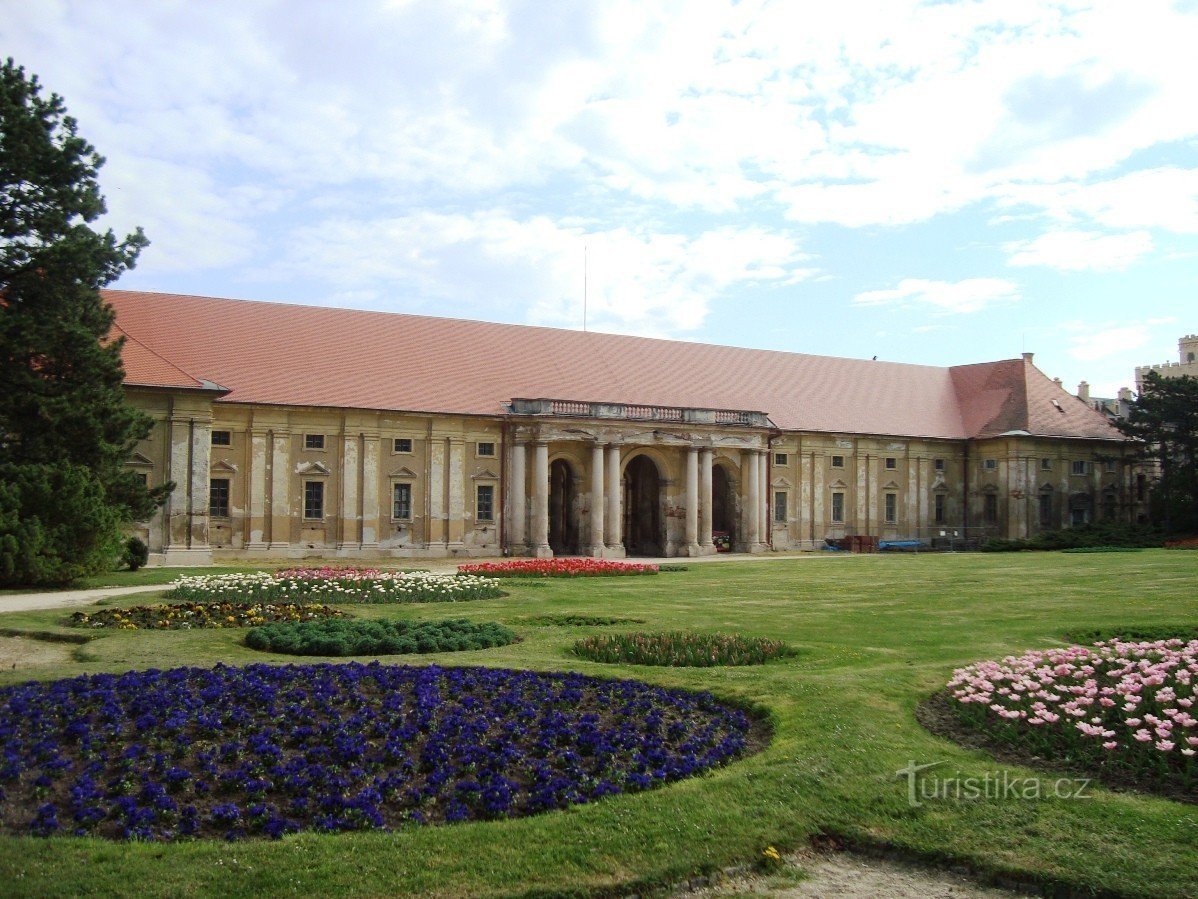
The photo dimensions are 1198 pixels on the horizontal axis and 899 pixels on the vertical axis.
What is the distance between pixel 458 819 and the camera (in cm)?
786

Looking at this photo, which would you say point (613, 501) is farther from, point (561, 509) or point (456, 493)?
point (456, 493)

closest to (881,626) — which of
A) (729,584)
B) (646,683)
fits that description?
(646,683)

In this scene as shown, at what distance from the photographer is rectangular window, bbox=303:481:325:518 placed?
44531mm

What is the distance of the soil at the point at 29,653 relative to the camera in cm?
1410

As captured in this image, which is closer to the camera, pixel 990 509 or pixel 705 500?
pixel 705 500

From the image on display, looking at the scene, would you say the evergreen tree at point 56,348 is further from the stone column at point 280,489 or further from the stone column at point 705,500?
the stone column at point 705,500

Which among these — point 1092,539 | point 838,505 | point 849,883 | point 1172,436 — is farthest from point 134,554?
point 1172,436

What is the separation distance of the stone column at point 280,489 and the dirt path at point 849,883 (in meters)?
39.0

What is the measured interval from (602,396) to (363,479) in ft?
43.8

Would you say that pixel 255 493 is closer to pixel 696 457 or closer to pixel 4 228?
pixel 4 228

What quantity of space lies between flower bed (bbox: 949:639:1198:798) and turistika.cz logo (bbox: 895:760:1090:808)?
24.5 inches

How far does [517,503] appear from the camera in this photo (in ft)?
157

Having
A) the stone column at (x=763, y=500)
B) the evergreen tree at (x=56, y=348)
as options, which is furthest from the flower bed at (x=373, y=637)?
the stone column at (x=763, y=500)

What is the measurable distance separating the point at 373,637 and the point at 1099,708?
1018 cm
